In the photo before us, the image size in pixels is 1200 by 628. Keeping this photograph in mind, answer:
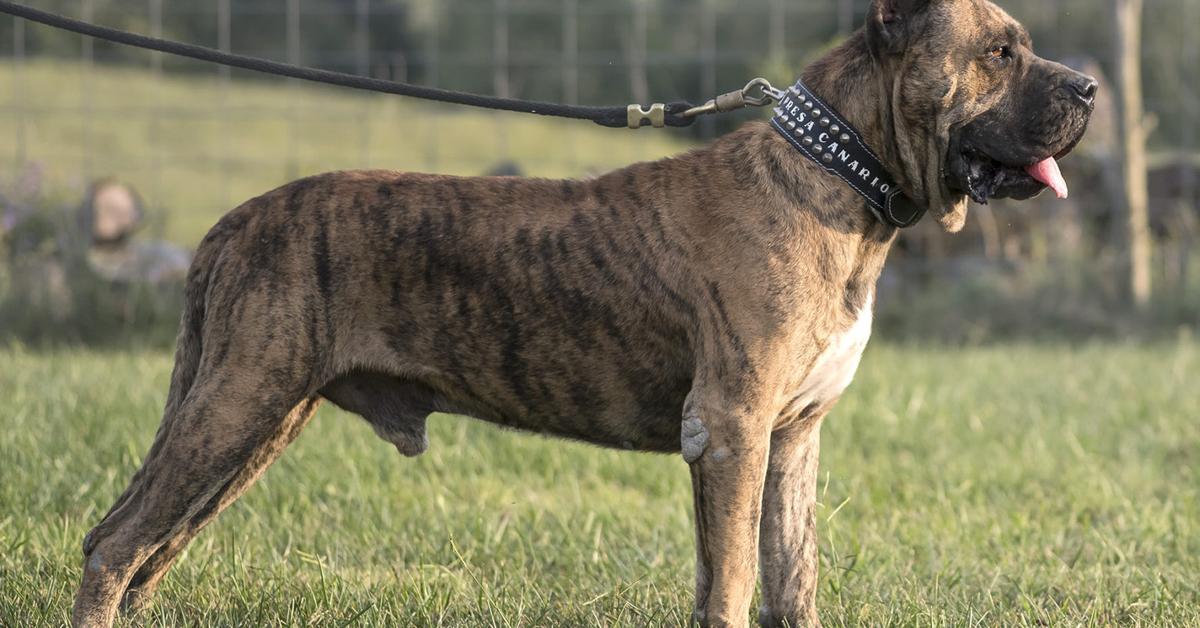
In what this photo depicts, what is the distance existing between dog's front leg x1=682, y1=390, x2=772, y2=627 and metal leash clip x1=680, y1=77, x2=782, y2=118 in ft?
2.71

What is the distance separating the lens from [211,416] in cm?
366

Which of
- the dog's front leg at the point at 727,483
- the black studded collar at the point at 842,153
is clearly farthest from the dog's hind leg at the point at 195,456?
the black studded collar at the point at 842,153

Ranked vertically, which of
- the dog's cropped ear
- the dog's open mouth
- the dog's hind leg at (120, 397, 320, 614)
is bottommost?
the dog's hind leg at (120, 397, 320, 614)

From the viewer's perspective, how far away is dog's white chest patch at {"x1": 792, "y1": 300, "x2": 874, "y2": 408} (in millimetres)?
3588

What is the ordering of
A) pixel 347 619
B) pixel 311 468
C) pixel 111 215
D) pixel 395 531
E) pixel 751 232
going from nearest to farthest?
pixel 751 232 → pixel 347 619 → pixel 395 531 → pixel 311 468 → pixel 111 215

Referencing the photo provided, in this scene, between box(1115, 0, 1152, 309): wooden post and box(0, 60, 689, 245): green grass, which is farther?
box(0, 60, 689, 245): green grass

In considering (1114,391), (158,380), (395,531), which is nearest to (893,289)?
(1114,391)

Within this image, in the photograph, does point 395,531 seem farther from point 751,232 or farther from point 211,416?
point 751,232

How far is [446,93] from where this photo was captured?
4.02 m

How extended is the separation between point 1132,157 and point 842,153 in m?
6.76

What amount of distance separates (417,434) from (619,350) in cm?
63

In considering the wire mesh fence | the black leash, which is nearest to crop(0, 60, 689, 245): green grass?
the wire mesh fence

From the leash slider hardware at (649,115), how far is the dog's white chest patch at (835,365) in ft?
2.53

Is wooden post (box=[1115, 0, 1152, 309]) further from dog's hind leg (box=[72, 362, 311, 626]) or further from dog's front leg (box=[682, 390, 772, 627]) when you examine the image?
dog's hind leg (box=[72, 362, 311, 626])
